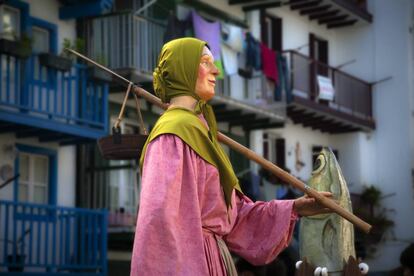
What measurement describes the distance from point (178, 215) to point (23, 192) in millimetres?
12679

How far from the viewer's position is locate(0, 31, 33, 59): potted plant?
15135 mm

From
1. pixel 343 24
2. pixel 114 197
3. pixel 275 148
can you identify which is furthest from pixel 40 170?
pixel 343 24

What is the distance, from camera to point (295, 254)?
16.8m

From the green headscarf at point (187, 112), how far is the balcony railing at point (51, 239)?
1056cm

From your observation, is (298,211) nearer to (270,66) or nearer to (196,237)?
(196,237)

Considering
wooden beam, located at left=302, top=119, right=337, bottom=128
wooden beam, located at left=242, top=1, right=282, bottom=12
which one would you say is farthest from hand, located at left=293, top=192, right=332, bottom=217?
wooden beam, located at left=302, top=119, right=337, bottom=128

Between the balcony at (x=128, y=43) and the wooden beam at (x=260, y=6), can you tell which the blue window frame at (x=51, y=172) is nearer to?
the balcony at (x=128, y=43)

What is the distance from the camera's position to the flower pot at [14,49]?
15.1m

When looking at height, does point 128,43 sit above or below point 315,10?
below

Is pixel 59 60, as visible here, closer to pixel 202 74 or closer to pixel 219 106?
pixel 219 106

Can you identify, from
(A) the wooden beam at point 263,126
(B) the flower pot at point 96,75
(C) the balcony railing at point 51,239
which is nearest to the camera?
(C) the balcony railing at point 51,239

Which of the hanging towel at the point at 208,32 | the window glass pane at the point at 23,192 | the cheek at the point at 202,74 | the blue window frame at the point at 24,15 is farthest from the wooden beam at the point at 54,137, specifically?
the cheek at the point at 202,74

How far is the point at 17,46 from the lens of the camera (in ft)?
50.2

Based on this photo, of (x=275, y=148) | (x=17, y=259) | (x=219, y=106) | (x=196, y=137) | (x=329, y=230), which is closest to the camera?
(x=196, y=137)
